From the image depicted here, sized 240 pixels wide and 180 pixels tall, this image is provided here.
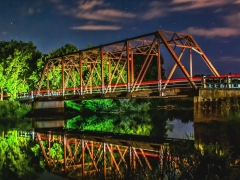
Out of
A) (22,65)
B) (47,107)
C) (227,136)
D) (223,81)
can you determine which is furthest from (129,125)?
(22,65)

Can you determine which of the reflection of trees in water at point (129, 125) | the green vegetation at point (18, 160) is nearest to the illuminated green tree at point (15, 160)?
the green vegetation at point (18, 160)

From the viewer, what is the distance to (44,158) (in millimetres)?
19203

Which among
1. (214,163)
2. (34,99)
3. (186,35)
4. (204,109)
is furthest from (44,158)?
(34,99)

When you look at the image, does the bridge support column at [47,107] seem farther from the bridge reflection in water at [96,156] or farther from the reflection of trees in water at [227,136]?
the reflection of trees in water at [227,136]

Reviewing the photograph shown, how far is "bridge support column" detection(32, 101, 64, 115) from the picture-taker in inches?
1950

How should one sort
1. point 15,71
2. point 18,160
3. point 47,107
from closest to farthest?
point 18,160 → point 47,107 → point 15,71

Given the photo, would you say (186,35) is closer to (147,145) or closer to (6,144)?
(147,145)

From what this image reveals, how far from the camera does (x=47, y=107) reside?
5059 cm

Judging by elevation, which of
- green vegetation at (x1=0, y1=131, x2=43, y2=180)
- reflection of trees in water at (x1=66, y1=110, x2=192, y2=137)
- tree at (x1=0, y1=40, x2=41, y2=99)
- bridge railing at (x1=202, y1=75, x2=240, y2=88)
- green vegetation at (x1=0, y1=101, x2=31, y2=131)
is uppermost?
tree at (x1=0, y1=40, x2=41, y2=99)

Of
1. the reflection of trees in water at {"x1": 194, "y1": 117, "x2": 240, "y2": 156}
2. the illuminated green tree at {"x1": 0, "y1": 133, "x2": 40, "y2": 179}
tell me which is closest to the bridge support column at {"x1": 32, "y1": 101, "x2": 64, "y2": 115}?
the illuminated green tree at {"x1": 0, "y1": 133, "x2": 40, "y2": 179}

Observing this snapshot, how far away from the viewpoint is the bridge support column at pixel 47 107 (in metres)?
49.5

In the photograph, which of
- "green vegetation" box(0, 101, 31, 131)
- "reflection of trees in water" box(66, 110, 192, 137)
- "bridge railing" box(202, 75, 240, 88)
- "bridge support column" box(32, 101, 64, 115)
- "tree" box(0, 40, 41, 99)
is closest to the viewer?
"bridge railing" box(202, 75, 240, 88)

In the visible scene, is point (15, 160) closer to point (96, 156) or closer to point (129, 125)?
point (96, 156)

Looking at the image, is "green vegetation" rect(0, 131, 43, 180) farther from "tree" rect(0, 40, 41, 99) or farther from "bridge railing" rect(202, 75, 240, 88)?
"tree" rect(0, 40, 41, 99)
